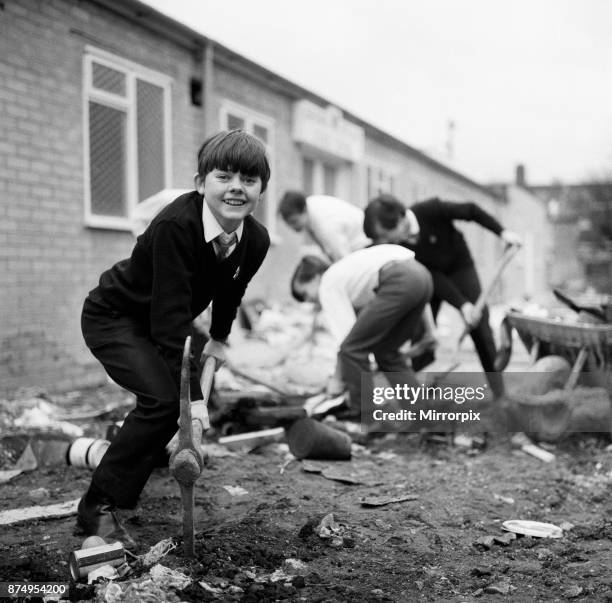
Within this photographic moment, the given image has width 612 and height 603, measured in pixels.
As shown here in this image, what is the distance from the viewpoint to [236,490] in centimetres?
404

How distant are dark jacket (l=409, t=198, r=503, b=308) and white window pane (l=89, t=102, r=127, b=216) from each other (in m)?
3.50

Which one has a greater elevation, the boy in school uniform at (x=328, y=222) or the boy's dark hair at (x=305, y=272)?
the boy in school uniform at (x=328, y=222)

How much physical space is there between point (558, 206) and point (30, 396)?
56870 millimetres

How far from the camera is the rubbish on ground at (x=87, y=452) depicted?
3.77 m

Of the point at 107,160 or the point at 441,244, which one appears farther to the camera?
the point at 107,160

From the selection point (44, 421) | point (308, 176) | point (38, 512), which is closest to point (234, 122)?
point (308, 176)

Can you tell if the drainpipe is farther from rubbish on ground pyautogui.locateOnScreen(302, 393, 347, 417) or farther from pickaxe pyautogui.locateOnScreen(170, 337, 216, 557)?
pickaxe pyautogui.locateOnScreen(170, 337, 216, 557)

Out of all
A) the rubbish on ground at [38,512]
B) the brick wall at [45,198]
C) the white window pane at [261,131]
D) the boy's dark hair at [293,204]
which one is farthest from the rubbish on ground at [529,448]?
the white window pane at [261,131]

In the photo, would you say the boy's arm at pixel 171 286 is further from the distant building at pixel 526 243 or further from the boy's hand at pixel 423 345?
the distant building at pixel 526 243

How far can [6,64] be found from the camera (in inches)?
264

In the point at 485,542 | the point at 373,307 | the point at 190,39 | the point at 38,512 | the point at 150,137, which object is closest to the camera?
the point at 485,542

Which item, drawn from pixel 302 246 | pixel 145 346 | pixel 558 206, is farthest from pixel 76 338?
pixel 558 206

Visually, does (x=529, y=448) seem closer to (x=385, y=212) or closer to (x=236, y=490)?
(x=385, y=212)

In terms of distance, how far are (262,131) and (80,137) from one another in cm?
439
